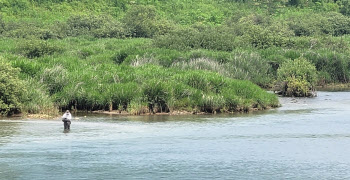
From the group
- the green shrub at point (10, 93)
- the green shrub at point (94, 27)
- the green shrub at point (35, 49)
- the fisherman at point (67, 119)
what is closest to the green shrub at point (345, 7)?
the green shrub at point (94, 27)

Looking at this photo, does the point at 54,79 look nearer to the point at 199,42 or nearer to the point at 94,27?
the point at 199,42

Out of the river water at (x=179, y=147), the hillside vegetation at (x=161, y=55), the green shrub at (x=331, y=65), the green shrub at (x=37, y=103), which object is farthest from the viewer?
the green shrub at (x=331, y=65)

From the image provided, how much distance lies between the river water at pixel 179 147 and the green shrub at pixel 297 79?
10504 mm

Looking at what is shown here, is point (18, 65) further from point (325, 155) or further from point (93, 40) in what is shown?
point (93, 40)

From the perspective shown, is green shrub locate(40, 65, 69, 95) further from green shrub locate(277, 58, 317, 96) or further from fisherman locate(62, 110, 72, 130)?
green shrub locate(277, 58, 317, 96)

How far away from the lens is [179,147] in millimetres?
30156

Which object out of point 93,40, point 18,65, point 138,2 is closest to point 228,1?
point 138,2

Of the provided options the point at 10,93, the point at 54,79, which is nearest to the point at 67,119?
the point at 10,93

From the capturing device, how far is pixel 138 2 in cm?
10212

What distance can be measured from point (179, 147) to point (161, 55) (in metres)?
25.2

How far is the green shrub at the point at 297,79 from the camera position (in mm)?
50625

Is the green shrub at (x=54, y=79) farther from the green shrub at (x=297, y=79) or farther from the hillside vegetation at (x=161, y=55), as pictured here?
the green shrub at (x=297, y=79)

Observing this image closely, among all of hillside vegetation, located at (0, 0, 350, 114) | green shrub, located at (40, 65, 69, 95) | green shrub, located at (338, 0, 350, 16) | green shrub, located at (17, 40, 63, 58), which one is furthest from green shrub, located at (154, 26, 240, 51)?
green shrub, located at (338, 0, 350, 16)

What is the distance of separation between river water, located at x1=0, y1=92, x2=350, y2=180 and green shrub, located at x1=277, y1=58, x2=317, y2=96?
10.5m
